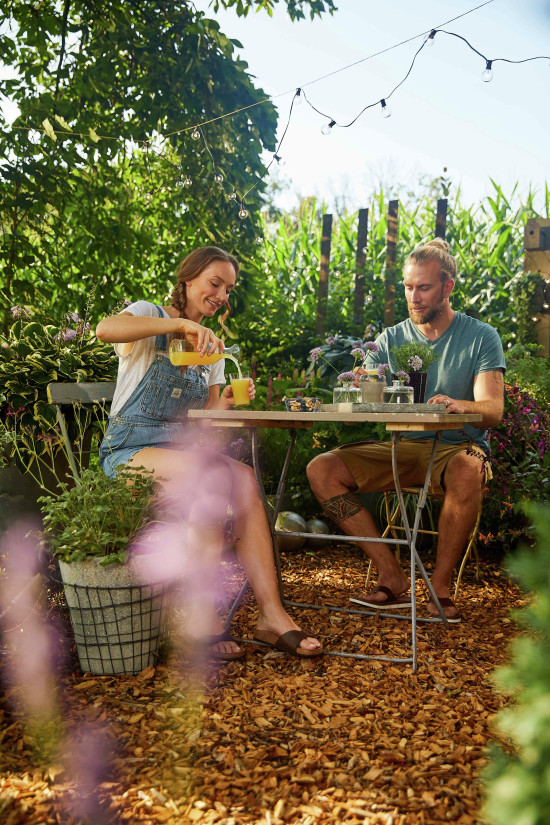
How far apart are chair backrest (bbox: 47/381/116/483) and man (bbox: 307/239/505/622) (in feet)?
2.78

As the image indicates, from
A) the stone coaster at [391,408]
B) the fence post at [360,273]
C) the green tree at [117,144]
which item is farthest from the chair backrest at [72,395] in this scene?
the fence post at [360,273]

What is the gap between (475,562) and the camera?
10.9ft

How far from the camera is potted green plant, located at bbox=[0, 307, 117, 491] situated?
2793 millimetres

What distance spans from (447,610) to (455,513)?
0.35 meters

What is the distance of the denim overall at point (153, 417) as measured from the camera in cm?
236

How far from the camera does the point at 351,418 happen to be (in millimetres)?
2150

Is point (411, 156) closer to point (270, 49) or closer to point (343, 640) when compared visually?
point (270, 49)

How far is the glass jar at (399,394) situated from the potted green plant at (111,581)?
826mm

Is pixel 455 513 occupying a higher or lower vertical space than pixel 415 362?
lower

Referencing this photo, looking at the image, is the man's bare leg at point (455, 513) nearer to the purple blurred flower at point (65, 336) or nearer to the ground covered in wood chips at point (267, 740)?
the ground covered in wood chips at point (267, 740)

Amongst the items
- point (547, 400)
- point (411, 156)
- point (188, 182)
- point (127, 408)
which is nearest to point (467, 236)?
point (188, 182)

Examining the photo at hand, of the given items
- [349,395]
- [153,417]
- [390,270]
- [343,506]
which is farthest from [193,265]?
[390,270]

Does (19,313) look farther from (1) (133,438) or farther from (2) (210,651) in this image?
(2) (210,651)

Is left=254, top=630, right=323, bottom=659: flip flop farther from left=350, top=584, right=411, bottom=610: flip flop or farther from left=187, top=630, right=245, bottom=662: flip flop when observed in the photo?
left=350, top=584, right=411, bottom=610: flip flop
